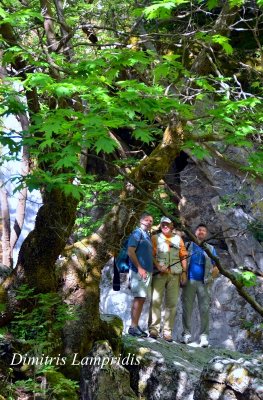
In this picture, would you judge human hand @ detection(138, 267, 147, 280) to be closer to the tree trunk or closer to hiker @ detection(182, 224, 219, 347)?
the tree trunk

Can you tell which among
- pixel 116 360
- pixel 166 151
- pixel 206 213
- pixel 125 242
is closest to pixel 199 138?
pixel 166 151

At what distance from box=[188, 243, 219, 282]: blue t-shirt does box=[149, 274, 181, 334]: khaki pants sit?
233 millimetres

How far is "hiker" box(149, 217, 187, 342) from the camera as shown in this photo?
7.38 metres

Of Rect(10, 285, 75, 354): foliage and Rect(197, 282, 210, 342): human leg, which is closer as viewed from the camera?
Rect(10, 285, 75, 354): foliage

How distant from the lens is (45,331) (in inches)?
237

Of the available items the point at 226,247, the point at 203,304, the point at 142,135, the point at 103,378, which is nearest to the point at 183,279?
the point at 203,304

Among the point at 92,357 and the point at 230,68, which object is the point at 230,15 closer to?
the point at 92,357

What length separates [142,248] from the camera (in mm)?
7086

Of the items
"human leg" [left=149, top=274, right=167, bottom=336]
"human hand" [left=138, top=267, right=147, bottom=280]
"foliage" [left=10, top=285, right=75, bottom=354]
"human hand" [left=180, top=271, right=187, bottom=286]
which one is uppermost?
"human hand" [left=180, top=271, right=187, bottom=286]

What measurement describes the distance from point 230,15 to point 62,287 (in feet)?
13.7

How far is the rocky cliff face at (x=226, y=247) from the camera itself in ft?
34.4

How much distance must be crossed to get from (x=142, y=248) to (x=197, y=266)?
1.05 meters

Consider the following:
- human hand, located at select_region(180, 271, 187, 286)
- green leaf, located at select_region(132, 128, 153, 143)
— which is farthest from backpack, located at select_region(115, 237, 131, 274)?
green leaf, located at select_region(132, 128, 153, 143)

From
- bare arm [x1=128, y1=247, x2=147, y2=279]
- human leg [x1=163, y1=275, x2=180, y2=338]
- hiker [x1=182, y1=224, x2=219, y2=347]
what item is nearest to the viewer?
bare arm [x1=128, y1=247, x2=147, y2=279]
